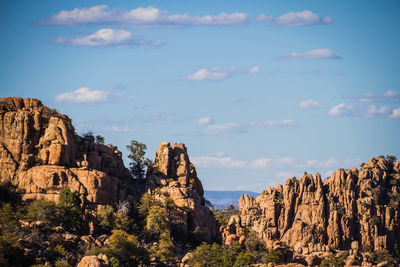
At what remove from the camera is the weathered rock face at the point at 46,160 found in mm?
149875

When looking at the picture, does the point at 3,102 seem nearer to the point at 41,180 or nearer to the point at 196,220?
the point at 41,180

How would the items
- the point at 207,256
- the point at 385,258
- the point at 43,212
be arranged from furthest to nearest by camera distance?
the point at 385,258 → the point at 207,256 → the point at 43,212

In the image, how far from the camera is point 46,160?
498 ft

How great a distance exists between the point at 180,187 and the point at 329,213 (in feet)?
105

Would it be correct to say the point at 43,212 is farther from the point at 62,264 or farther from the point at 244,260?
the point at 244,260

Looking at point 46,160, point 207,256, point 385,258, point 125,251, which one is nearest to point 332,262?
point 385,258

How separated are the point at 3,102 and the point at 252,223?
178ft

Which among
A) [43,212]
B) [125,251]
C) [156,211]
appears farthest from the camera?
[156,211]

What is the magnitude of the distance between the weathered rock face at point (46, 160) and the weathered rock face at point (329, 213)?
96.2 feet

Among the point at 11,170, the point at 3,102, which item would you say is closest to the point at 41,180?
the point at 11,170

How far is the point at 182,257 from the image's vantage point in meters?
151

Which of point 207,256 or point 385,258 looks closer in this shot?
point 207,256

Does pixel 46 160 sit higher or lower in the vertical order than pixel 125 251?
higher

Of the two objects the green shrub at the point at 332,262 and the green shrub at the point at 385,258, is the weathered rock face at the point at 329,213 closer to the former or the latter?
the green shrub at the point at 385,258
